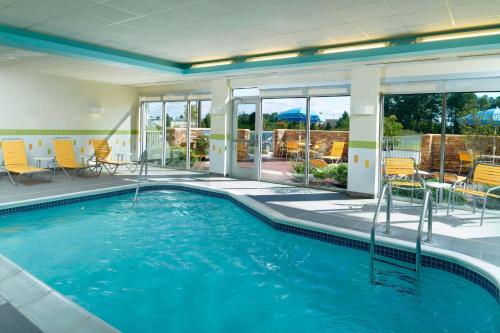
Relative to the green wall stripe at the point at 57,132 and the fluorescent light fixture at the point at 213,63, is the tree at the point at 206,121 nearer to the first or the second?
the fluorescent light fixture at the point at 213,63

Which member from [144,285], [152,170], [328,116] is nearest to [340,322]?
[144,285]

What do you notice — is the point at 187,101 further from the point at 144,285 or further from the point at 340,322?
the point at 340,322

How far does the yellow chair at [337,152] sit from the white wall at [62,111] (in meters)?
7.02

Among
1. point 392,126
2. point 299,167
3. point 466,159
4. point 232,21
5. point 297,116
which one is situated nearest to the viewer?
point 232,21

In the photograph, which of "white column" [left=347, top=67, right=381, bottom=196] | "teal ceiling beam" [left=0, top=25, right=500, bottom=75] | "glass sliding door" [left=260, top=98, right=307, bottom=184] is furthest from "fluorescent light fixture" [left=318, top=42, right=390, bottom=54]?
"glass sliding door" [left=260, top=98, right=307, bottom=184]

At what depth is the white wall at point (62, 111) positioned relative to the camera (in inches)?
377

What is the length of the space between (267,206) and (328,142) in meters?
2.78

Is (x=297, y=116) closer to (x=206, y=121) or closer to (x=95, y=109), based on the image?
(x=206, y=121)

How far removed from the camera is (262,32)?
618cm

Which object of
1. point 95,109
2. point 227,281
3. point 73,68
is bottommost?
point 227,281

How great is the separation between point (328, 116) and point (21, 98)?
24.8ft

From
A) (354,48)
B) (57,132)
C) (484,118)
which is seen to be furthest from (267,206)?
(57,132)

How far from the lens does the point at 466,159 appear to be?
23.2 feet

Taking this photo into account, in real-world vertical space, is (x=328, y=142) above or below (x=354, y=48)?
below
